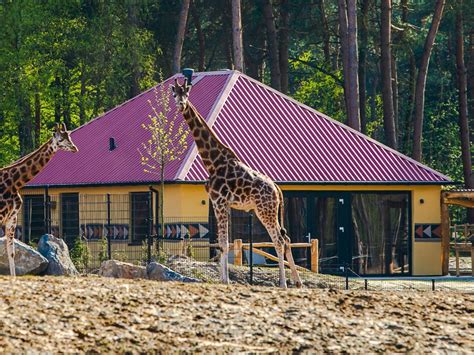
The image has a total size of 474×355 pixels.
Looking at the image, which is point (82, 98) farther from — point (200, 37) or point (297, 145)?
point (297, 145)

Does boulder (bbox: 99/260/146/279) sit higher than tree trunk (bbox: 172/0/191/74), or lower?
lower

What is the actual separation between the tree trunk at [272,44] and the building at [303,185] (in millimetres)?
17201

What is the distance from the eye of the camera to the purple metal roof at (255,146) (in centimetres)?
4394

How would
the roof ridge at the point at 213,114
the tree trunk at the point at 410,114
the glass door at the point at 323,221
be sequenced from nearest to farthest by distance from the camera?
the roof ridge at the point at 213,114 < the glass door at the point at 323,221 < the tree trunk at the point at 410,114

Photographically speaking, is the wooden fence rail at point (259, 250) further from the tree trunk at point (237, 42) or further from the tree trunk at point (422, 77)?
the tree trunk at point (422, 77)

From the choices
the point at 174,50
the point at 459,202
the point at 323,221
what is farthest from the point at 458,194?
the point at 174,50

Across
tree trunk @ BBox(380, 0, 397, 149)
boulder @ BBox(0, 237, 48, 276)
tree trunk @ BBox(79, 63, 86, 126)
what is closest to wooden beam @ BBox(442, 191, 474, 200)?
tree trunk @ BBox(380, 0, 397, 149)

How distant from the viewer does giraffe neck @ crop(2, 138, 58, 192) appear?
28.3m

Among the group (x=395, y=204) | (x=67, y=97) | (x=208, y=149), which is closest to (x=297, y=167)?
(x=395, y=204)

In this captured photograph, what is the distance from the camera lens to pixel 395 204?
149ft

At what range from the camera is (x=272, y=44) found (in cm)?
6384

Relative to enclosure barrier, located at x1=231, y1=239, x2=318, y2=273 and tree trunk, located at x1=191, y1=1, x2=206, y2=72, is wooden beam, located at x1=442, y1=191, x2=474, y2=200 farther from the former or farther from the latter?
tree trunk, located at x1=191, y1=1, x2=206, y2=72

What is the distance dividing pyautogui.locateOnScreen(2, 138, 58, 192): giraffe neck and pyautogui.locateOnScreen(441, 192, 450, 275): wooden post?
18.2m

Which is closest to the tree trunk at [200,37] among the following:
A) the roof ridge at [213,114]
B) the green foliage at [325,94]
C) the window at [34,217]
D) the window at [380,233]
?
the green foliage at [325,94]
